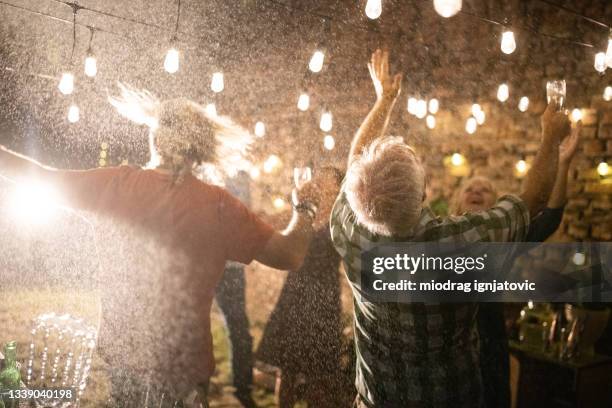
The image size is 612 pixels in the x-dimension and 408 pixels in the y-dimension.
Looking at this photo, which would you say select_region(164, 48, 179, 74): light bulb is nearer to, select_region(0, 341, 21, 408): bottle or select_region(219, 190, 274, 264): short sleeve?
select_region(219, 190, 274, 264): short sleeve

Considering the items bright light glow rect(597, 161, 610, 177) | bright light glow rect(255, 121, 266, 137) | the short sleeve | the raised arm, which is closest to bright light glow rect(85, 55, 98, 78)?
the short sleeve

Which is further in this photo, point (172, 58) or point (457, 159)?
point (457, 159)

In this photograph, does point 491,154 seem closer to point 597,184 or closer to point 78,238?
point 597,184

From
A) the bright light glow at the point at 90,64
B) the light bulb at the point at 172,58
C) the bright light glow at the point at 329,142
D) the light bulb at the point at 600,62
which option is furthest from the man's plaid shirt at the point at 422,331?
the bright light glow at the point at 329,142

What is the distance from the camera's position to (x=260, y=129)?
4.43 metres

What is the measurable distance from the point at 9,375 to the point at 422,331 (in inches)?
53.7

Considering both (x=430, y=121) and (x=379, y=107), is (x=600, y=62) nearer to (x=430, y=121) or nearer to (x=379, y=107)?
(x=430, y=121)

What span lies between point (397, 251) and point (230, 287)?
218 centimetres

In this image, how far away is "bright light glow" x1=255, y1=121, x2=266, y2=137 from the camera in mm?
4414

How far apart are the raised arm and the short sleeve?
1.59 feet

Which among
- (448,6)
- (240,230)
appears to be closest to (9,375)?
(240,230)

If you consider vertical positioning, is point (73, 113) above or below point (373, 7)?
below

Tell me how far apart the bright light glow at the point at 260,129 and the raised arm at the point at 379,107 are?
293 cm

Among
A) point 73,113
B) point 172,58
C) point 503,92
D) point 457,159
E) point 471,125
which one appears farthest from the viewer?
point 457,159
